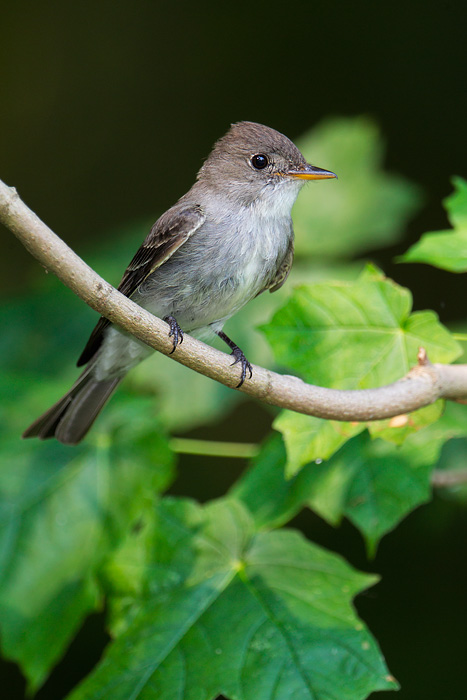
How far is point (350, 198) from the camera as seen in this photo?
3.93 metres

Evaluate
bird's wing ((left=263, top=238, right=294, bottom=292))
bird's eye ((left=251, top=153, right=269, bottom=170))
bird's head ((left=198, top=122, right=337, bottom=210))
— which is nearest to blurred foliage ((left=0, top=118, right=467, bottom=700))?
bird's wing ((left=263, top=238, right=294, bottom=292))

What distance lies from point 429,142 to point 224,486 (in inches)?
104

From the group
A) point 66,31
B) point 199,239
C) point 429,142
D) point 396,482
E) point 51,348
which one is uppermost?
point 66,31

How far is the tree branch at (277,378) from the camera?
181 centimetres

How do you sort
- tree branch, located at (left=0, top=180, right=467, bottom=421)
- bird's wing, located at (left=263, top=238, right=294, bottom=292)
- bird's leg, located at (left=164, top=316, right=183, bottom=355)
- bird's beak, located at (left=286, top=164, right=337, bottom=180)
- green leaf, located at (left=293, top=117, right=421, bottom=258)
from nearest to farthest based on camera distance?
tree branch, located at (left=0, top=180, right=467, bottom=421) → bird's leg, located at (left=164, top=316, right=183, bottom=355) → bird's beak, located at (left=286, top=164, right=337, bottom=180) → bird's wing, located at (left=263, top=238, right=294, bottom=292) → green leaf, located at (left=293, top=117, right=421, bottom=258)

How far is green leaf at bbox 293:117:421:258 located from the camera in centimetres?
374

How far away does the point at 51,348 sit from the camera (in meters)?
3.84

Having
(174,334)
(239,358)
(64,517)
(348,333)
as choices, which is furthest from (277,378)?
(64,517)

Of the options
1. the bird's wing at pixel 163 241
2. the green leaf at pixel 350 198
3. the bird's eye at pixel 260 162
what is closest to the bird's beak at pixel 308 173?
the bird's eye at pixel 260 162

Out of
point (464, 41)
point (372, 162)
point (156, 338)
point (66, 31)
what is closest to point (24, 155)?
point (66, 31)

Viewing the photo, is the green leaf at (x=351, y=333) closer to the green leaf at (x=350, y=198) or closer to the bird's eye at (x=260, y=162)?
the bird's eye at (x=260, y=162)

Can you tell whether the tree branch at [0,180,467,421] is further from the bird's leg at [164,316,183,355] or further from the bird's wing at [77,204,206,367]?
the bird's wing at [77,204,206,367]

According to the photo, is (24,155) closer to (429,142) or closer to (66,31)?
(66,31)

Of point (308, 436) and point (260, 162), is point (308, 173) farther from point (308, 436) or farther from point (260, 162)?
point (308, 436)
